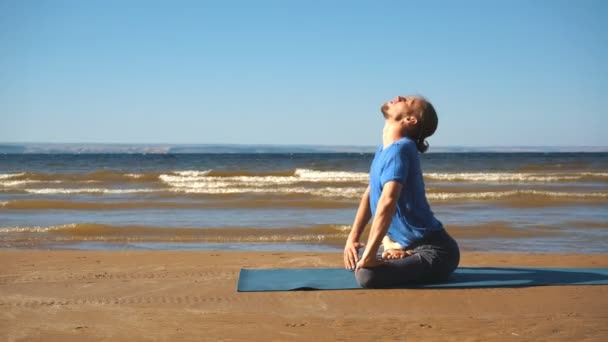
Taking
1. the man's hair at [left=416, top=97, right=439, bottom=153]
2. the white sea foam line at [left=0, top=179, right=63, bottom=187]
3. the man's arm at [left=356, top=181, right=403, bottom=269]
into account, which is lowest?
the white sea foam line at [left=0, top=179, right=63, bottom=187]

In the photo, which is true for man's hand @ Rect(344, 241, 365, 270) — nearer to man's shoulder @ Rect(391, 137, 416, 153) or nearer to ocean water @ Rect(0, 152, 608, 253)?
man's shoulder @ Rect(391, 137, 416, 153)

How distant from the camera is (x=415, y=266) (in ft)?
14.8

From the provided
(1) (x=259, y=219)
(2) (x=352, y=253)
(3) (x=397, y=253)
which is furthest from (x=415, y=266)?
(1) (x=259, y=219)

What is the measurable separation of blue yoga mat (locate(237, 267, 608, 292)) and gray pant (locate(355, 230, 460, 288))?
11cm

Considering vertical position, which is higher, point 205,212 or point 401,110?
point 401,110

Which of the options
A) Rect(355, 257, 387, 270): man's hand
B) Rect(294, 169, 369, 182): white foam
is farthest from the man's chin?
Rect(294, 169, 369, 182): white foam

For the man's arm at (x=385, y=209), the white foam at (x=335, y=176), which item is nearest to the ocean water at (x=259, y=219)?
the man's arm at (x=385, y=209)

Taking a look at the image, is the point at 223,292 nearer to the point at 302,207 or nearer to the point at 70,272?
the point at 70,272

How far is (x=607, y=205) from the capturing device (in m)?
13.2

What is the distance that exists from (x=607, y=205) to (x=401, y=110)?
34.7ft

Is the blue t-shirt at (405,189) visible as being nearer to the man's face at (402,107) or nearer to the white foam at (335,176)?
the man's face at (402,107)

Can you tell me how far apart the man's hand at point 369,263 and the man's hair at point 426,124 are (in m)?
0.84

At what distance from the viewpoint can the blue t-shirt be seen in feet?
13.6

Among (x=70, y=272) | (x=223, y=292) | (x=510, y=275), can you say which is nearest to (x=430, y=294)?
(x=510, y=275)
